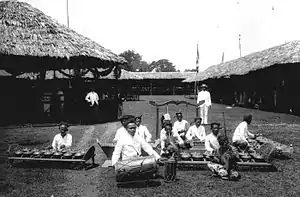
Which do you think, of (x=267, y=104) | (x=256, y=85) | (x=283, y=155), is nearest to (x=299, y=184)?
(x=283, y=155)

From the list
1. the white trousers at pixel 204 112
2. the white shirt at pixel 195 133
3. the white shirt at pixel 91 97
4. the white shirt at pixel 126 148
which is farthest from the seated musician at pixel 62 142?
the white trousers at pixel 204 112

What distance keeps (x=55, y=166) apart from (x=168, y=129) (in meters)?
2.85

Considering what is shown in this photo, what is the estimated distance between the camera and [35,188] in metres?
5.53

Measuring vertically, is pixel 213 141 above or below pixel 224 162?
above

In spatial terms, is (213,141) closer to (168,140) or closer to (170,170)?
(168,140)

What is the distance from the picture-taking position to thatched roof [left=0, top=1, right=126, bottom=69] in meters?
13.1

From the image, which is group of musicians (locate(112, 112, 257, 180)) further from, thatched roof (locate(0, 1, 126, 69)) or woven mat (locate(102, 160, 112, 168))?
thatched roof (locate(0, 1, 126, 69))

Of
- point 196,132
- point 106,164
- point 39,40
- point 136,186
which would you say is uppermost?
point 39,40

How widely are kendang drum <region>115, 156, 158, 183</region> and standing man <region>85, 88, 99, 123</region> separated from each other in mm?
8676

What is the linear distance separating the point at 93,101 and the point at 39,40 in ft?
12.3

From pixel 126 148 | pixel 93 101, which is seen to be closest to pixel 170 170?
pixel 126 148

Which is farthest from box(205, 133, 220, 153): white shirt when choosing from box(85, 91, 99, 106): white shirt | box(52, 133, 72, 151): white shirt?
box(85, 91, 99, 106): white shirt

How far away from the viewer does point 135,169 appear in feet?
17.6

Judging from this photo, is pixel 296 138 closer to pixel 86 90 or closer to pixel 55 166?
pixel 55 166
